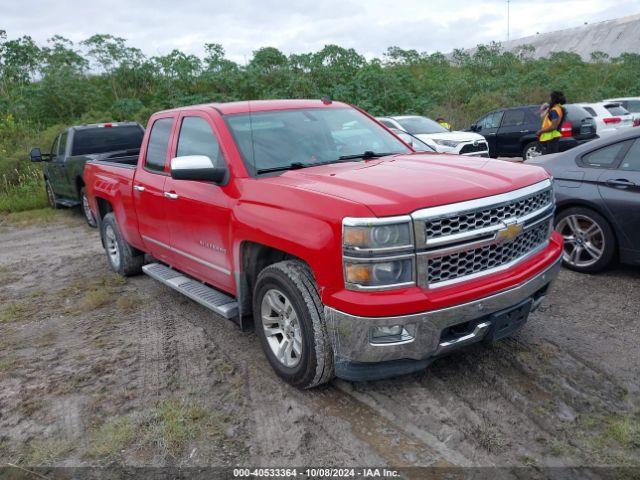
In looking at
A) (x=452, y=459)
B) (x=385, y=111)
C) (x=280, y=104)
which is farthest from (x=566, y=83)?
(x=452, y=459)

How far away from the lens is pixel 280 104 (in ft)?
15.3

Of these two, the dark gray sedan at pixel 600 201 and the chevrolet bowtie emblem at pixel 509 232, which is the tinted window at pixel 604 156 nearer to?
the dark gray sedan at pixel 600 201

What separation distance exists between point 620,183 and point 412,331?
11.1ft

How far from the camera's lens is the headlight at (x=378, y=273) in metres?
2.95

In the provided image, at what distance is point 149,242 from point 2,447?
2.54 metres

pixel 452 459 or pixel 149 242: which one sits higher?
pixel 149 242

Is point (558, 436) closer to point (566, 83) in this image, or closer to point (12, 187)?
point (12, 187)

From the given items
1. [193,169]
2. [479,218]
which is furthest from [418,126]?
[479,218]

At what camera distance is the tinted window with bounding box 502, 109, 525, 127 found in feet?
47.8

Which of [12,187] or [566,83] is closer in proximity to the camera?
[12,187]

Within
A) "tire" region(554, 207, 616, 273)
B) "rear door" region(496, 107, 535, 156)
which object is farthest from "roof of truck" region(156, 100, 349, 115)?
"rear door" region(496, 107, 535, 156)

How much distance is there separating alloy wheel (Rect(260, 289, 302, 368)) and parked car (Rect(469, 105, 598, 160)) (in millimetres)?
11067

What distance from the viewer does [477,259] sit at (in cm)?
321

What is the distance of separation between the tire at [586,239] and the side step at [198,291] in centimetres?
327
